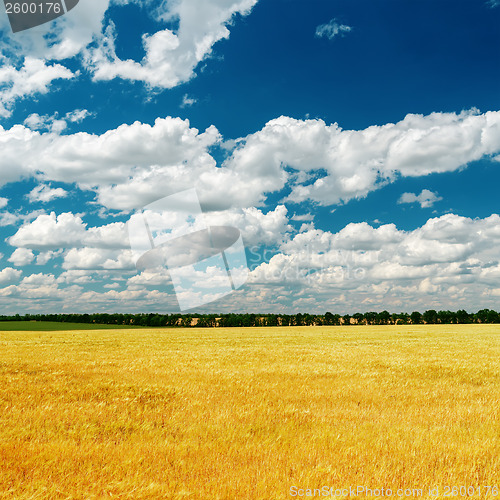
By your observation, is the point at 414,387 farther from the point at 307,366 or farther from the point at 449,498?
the point at 449,498

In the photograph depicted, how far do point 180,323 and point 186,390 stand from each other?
137m

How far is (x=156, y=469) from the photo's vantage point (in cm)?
574

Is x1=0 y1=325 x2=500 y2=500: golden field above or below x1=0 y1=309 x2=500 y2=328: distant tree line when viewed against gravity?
above

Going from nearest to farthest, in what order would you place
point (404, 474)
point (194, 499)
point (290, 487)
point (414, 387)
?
point (194, 499)
point (290, 487)
point (404, 474)
point (414, 387)

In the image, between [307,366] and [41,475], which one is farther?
[307,366]

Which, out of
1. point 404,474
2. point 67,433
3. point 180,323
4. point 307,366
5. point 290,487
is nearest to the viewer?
point 290,487

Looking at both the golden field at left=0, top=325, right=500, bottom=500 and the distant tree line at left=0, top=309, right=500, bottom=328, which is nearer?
the golden field at left=0, top=325, right=500, bottom=500

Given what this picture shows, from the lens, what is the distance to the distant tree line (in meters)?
146

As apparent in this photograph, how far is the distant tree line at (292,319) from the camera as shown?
14562 cm

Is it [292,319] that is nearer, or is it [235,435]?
[235,435]

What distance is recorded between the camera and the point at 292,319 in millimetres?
150000

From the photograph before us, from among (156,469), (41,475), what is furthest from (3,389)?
(156,469)

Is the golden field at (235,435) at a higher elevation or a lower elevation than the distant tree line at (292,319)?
higher

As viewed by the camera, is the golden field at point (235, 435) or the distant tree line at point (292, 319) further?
the distant tree line at point (292, 319)
